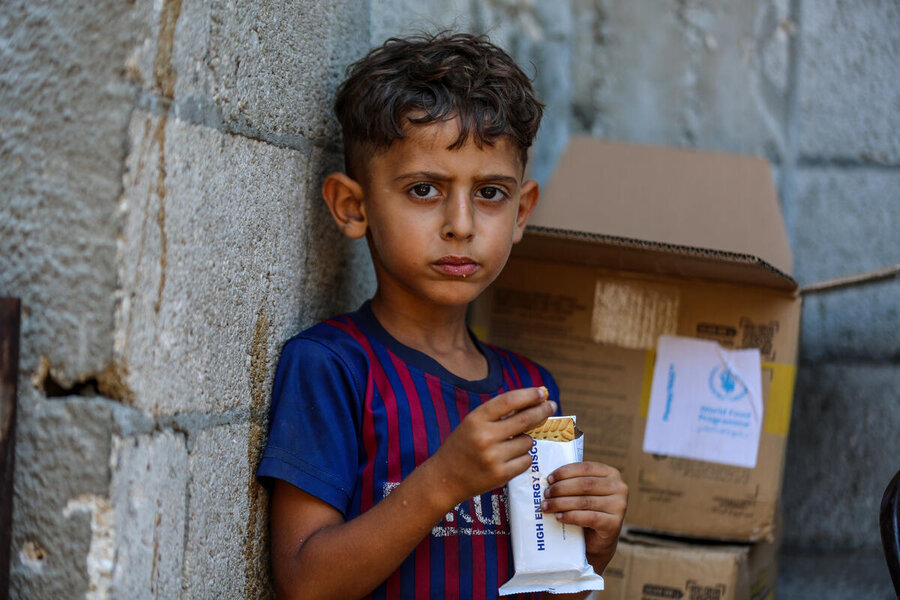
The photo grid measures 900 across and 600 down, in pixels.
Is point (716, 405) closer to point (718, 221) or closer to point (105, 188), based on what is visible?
point (718, 221)

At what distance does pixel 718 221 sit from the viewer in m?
1.68

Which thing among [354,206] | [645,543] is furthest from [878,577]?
[354,206]

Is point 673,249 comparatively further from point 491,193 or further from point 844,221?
point 844,221

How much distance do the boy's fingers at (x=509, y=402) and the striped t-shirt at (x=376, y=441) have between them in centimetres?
25

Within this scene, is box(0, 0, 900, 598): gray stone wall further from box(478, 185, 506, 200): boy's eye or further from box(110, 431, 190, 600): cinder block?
box(478, 185, 506, 200): boy's eye

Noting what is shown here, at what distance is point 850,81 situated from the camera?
7.34 ft

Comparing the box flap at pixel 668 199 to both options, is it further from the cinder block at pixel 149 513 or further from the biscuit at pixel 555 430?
the cinder block at pixel 149 513

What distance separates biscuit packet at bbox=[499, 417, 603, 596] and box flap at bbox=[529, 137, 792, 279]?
60 cm

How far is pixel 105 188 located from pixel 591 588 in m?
0.72

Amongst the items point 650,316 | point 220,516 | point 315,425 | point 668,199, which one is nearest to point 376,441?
point 315,425

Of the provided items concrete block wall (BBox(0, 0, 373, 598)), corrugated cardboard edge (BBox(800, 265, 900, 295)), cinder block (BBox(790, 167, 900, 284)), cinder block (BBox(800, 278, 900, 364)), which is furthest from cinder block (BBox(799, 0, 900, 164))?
concrete block wall (BBox(0, 0, 373, 598))

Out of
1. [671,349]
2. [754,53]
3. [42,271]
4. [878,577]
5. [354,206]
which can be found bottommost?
[878,577]

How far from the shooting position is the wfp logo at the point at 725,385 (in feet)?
5.38

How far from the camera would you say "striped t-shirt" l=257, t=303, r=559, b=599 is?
3.76 feet
